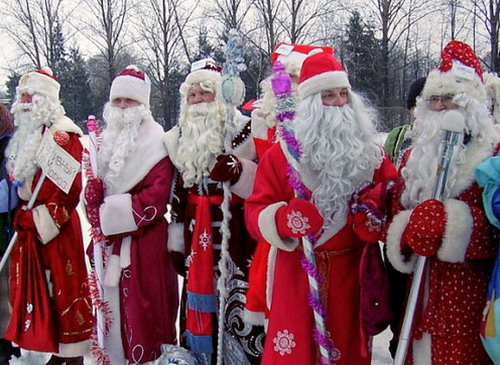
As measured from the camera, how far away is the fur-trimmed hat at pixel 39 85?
386cm

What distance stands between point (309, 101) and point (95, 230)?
69.9 inches

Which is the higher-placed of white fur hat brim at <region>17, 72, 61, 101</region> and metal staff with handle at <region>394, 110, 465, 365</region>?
white fur hat brim at <region>17, 72, 61, 101</region>

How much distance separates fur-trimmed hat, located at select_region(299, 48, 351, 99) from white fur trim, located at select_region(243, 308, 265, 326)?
138 centimetres

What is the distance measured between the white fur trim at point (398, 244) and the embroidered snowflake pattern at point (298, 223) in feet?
1.26

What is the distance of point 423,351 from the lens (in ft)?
7.59

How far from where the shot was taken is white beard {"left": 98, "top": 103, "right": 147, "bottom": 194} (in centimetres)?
345

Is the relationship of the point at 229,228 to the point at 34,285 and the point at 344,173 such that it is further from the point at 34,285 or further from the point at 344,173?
the point at 34,285

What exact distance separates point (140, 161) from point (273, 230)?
137cm

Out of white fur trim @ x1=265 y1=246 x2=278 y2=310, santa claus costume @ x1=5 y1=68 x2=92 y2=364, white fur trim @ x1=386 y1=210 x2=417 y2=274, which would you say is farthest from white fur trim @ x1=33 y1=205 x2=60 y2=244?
white fur trim @ x1=386 y1=210 x2=417 y2=274

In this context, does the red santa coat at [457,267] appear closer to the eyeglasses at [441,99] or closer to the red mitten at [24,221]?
the eyeglasses at [441,99]

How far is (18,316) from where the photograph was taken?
12.2ft

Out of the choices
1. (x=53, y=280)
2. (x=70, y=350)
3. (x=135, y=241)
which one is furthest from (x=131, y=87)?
(x=70, y=350)

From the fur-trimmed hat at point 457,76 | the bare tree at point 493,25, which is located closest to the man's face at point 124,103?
the fur-trimmed hat at point 457,76

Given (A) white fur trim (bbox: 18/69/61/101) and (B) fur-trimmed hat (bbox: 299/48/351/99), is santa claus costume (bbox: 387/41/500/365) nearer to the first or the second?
(B) fur-trimmed hat (bbox: 299/48/351/99)
